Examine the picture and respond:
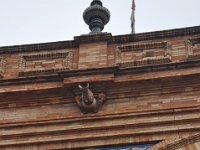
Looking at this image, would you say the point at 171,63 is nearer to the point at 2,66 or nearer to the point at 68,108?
the point at 68,108

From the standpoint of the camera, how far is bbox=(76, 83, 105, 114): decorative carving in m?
14.7

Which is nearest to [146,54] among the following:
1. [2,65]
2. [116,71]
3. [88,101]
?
[116,71]

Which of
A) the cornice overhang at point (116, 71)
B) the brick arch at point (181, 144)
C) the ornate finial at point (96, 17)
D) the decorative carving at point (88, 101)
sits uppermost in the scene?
the ornate finial at point (96, 17)

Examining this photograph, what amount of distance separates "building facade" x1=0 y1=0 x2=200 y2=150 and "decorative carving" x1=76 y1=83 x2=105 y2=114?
0.02 meters

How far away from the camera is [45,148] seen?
14.5 metres

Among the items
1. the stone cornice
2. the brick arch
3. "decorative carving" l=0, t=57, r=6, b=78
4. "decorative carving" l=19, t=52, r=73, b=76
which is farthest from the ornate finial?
the brick arch

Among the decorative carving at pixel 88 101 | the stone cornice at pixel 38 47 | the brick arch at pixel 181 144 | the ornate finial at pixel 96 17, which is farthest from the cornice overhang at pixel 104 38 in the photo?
the brick arch at pixel 181 144

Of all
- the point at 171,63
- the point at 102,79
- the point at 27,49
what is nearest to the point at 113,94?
the point at 102,79

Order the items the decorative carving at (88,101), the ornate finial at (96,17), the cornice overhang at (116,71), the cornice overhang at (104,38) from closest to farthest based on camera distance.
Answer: the decorative carving at (88,101), the cornice overhang at (116,71), the cornice overhang at (104,38), the ornate finial at (96,17)

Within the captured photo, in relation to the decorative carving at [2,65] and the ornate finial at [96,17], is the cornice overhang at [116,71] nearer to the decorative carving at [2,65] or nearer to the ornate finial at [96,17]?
the decorative carving at [2,65]

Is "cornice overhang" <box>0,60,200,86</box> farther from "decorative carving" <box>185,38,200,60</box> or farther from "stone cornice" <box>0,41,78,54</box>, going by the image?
"stone cornice" <box>0,41,78,54</box>

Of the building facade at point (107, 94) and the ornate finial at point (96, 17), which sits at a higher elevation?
the ornate finial at point (96, 17)

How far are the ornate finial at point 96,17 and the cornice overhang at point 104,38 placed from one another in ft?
4.50

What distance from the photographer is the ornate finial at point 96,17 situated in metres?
17.5
